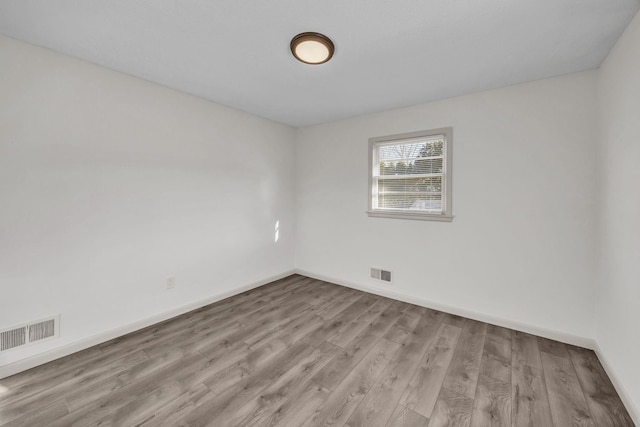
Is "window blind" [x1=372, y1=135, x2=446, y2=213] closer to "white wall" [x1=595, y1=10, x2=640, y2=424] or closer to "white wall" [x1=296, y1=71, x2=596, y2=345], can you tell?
"white wall" [x1=296, y1=71, x2=596, y2=345]

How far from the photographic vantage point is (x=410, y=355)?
2221 millimetres

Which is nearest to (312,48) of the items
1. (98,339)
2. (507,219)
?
(507,219)

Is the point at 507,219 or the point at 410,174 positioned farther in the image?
the point at 410,174

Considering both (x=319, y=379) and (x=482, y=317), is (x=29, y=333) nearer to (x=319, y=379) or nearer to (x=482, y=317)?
(x=319, y=379)

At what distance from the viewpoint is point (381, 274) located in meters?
3.53

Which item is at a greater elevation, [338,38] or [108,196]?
[338,38]

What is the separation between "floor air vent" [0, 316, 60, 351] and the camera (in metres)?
1.93

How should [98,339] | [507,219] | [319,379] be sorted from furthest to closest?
[507,219]
[98,339]
[319,379]

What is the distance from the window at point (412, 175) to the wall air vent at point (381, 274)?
742 millimetres

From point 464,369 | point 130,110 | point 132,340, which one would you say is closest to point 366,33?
point 130,110

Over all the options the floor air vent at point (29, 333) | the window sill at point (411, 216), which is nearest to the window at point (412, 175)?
the window sill at point (411, 216)

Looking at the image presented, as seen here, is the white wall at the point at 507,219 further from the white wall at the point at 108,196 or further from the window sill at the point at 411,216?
the white wall at the point at 108,196

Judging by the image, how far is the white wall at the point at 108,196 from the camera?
1966 millimetres

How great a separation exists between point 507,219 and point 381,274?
1.57m
